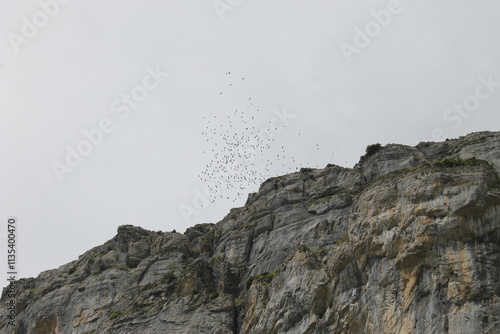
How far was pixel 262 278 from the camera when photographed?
66750 millimetres

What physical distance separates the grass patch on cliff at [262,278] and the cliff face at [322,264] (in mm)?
275

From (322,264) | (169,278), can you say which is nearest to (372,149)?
(322,264)

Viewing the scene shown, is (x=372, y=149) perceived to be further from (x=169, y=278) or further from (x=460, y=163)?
(x=460, y=163)

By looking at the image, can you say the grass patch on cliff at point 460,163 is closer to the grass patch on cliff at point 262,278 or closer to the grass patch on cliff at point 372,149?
the grass patch on cliff at point 262,278

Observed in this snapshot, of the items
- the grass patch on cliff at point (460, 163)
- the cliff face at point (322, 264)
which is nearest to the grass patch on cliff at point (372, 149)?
the cliff face at point (322, 264)

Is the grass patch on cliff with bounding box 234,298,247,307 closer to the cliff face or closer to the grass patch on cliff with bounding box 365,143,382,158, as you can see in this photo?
the cliff face

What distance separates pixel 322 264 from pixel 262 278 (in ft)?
37.8

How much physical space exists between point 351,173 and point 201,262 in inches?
899

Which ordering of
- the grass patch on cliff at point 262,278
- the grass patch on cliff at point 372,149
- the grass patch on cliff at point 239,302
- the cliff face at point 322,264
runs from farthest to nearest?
the grass patch on cliff at point 372,149 < the grass patch on cliff at point 239,302 < the grass patch on cliff at point 262,278 < the cliff face at point 322,264

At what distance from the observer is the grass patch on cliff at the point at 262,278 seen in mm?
65625

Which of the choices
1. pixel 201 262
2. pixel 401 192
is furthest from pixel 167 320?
pixel 401 192

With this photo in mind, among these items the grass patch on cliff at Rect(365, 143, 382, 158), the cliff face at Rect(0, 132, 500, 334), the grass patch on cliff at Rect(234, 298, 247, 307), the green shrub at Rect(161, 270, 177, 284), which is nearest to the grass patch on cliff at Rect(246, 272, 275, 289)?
the cliff face at Rect(0, 132, 500, 334)

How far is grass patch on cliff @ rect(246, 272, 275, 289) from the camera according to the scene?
65.6 metres

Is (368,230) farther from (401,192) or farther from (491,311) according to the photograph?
(491,311)
